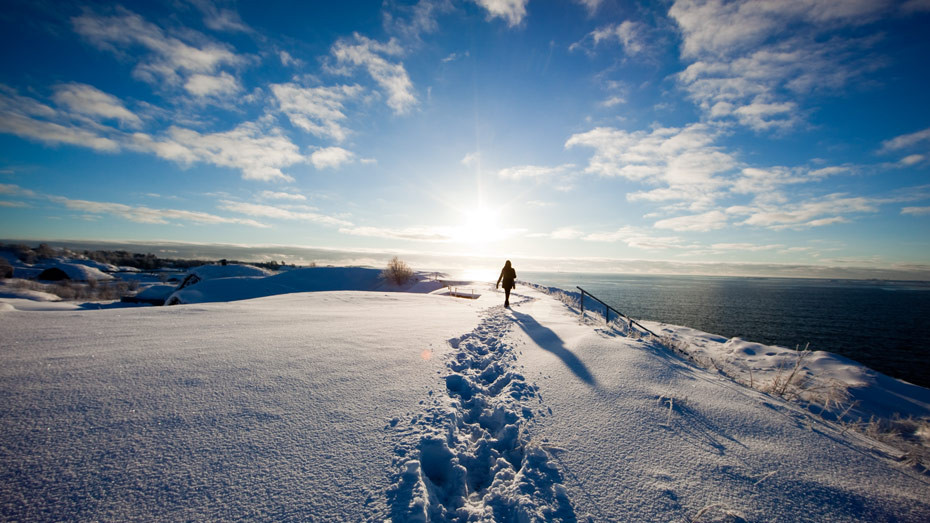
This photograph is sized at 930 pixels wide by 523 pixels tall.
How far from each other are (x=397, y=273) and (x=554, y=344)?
2840 centimetres

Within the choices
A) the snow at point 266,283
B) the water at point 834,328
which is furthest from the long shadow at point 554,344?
the snow at point 266,283

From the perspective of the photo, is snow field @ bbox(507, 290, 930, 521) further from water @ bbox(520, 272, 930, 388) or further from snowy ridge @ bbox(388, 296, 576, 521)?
water @ bbox(520, 272, 930, 388)

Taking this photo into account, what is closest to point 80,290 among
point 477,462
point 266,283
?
point 266,283

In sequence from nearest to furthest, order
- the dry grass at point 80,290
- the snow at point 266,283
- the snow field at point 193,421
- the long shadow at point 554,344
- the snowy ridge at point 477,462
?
the snow field at point 193,421 < the snowy ridge at point 477,462 < the long shadow at point 554,344 < the snow at point 266,283 < the dry grass at point 80,290

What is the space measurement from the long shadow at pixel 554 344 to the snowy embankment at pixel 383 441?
0.11 m

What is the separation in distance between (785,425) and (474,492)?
152 inches

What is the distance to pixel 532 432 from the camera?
3.34m

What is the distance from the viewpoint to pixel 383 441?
9.43 feet

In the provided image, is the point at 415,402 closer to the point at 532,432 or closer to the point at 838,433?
the point at 532,432

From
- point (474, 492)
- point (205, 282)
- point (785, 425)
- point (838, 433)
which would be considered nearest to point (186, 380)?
point (474, 492)

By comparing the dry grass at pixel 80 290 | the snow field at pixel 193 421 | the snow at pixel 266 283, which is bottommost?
the dry grass at pixel 80 290

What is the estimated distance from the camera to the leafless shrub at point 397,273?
109ft

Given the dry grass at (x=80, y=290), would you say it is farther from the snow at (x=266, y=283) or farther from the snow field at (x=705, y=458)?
the snow field at (x=705, y=458)

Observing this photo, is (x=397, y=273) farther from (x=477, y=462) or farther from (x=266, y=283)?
(x=477, y=462)
